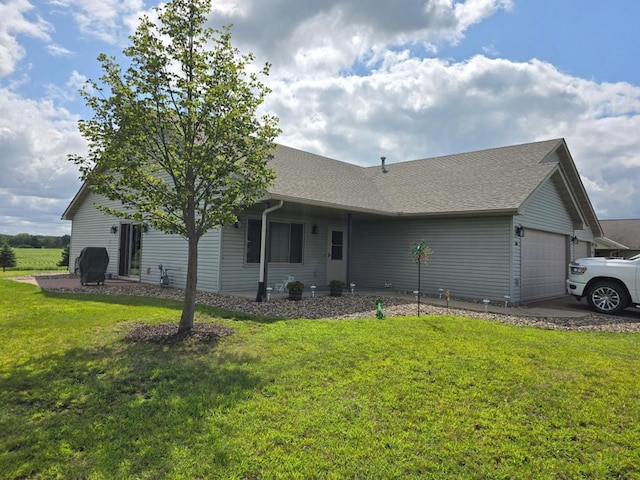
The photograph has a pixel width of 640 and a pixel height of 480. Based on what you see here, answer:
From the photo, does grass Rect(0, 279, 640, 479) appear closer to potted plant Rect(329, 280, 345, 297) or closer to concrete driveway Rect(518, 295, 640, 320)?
concrete driveway Rect(518, 295, 640, 320)

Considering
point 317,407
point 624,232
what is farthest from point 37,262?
point 624,232

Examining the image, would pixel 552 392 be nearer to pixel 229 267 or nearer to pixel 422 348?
pixel 422 348

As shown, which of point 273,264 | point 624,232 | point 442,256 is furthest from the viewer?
point 624,232

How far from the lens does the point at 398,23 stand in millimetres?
8930

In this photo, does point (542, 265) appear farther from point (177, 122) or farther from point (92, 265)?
point (92, 265)

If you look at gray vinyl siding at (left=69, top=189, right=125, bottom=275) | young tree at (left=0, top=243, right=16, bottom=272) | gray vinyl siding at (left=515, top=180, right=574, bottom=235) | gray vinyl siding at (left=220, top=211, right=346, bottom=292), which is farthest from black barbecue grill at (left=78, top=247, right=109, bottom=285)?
gray vinyl siding at (left=515, top=180, right=574, bottom=235)

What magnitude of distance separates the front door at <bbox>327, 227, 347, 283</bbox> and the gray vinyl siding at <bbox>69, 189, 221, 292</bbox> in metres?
4.27

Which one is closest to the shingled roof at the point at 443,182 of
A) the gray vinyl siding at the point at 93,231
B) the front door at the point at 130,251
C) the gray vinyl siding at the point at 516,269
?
the gray vinyl siding at the point at 516,269

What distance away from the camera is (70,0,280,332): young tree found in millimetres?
5188

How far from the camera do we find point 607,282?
9.14m

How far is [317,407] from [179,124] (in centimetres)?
427

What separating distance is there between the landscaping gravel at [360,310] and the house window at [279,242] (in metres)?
1.83

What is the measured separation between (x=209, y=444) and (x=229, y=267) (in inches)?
316

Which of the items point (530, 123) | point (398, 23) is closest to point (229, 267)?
point (398, 23)
